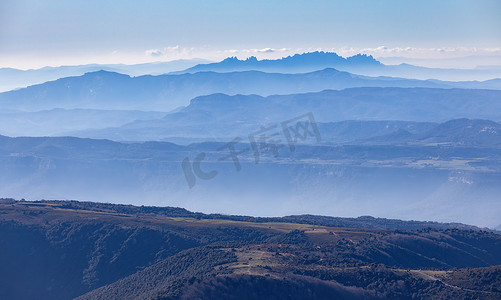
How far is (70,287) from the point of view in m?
91.9

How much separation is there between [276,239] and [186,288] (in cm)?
3336

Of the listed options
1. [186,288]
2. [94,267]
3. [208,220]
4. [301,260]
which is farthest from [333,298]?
[208,220]

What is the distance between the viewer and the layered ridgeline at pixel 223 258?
232 ft

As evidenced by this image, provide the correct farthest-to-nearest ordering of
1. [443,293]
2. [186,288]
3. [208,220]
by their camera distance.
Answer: [208,220] → [443,293] → [186,288]

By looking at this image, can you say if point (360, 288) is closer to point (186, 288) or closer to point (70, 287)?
point (186, 288)

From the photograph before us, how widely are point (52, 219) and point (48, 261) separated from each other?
30.9 feet

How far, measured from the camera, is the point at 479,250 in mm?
99562

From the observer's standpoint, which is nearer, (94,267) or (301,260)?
(301,260)

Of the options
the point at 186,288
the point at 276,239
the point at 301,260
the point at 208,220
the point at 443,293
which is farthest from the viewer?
the point at 208,220

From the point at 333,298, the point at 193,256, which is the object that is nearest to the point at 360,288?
the point at 333,298

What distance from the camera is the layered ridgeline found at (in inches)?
2788

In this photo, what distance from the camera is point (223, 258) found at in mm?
79750

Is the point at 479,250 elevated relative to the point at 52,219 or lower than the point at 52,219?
lower

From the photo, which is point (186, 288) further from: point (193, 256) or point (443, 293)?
point (443, 293)
